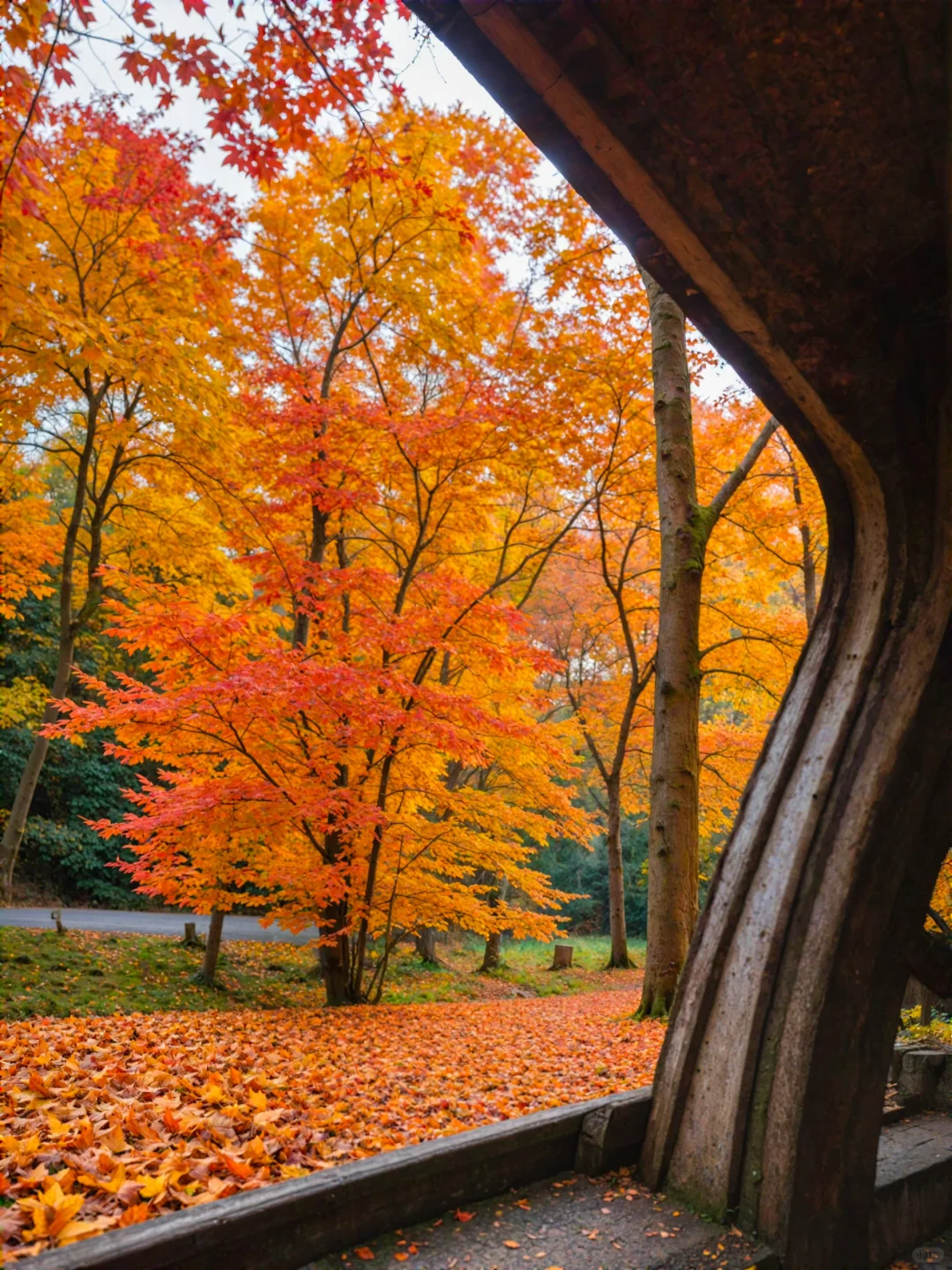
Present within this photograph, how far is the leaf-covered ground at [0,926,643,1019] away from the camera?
→ 7.40 metres

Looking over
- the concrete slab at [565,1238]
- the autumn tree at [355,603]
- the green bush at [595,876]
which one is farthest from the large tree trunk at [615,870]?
the concrete slab at [565,1238]

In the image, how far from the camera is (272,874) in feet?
19.9

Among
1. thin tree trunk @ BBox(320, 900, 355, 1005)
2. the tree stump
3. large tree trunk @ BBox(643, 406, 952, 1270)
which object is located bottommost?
the tree stump

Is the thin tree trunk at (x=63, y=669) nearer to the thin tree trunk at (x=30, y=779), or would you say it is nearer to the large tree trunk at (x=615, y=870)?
the thin tree trunk at (x=30, y=779)

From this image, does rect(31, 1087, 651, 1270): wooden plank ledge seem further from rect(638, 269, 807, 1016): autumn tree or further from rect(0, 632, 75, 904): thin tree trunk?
rect(0, 632, 75, 904): thin tree trunk

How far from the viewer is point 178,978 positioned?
9.11 m

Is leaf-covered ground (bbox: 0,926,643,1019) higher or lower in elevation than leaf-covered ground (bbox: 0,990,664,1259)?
lower

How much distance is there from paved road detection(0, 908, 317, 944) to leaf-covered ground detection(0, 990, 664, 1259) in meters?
7.82

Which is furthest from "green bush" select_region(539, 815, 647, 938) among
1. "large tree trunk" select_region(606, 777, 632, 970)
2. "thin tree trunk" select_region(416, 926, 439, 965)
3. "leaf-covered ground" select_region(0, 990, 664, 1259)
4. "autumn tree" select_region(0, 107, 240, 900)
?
"leaf-covered ground" select_region(0, 990, 664, 1259)

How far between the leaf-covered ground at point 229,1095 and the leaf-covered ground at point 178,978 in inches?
103

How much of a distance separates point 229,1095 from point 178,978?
23.6ft

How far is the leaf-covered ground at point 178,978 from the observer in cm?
740

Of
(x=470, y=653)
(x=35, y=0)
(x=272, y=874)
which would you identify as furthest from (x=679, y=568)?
(x=35, y=0)

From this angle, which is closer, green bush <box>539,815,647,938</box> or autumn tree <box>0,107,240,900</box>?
autumn tree <box>0,107,240,900</box>
